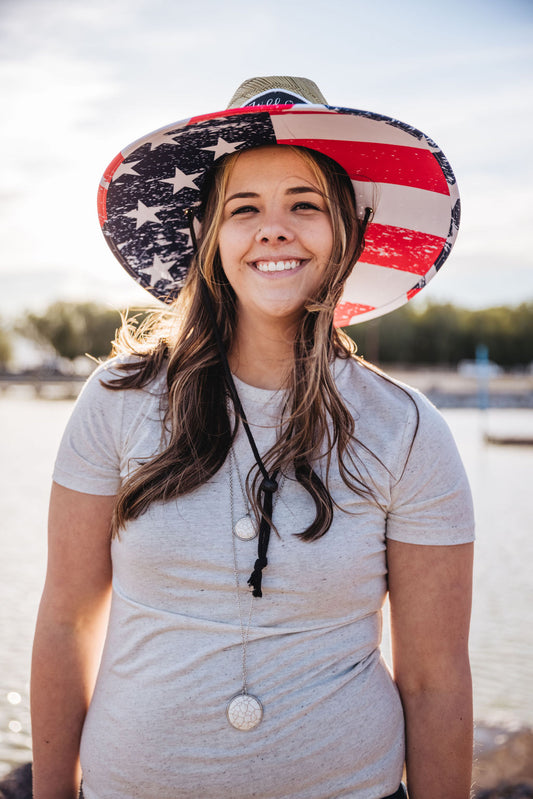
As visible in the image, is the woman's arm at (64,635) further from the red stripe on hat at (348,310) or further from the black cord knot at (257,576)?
the red stripe on hat at (348,310)

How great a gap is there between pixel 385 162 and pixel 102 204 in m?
0.78

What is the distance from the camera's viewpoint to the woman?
58.0 inches

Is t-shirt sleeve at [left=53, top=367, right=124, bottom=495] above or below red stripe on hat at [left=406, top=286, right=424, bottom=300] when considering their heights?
below

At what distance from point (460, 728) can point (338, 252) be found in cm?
117

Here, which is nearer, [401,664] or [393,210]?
[401,664]

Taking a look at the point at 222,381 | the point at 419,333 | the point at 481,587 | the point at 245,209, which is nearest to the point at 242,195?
the point at 245,209

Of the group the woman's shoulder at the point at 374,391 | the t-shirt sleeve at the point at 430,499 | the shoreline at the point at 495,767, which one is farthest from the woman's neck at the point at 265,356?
the shoreline at the point at 495,767

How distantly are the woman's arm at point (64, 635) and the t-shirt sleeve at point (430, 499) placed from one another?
66 centimetres

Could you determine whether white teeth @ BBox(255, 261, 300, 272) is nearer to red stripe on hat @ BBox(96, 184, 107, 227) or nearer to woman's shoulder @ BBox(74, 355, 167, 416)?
woman's shoulder @ BBox(74, 355, 167, 416)

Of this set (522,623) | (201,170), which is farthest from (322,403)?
(522,623)

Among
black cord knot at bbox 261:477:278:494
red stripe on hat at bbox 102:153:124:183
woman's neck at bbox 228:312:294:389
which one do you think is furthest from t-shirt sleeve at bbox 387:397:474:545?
red stripe on hat at bbox 102:153:124:183

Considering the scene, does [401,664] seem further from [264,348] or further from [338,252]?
[338,252]

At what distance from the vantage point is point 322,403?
1.71 metres

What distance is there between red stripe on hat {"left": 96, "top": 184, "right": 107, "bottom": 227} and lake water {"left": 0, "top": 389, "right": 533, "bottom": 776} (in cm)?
287
